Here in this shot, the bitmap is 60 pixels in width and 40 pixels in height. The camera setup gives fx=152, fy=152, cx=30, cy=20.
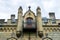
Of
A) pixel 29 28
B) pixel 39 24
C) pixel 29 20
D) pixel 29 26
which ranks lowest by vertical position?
pixel 29 28

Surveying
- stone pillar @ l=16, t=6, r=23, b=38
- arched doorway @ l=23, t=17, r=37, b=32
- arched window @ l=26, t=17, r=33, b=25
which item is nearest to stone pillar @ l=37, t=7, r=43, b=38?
arched doorway @ l=23, t=17, r=37, b=32

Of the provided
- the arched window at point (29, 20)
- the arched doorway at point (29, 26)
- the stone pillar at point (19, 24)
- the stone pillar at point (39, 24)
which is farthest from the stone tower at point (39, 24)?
the stone pillar at point (19, 24)

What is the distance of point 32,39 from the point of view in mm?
17656

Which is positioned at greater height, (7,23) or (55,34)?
(7,23)

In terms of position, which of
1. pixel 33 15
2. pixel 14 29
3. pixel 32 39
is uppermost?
pixel 33 15

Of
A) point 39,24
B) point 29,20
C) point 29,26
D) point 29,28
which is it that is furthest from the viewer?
point 29,20

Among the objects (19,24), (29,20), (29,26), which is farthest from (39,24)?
(19,24)

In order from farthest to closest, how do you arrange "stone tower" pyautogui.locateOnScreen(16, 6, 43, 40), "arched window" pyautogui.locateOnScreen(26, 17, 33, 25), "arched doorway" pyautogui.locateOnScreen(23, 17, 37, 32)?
"arched window" pyautogui.locateOnScreen(26, 17, 33, 25) < "arched doorway" pyautogui.locateOnScreen(23, 17, 37, 32) < "stone tower" pyautogui.locateOnScreen(16, 6, 43, 40)

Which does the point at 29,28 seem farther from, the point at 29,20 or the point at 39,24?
the point at 29,20

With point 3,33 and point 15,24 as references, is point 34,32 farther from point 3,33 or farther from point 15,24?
point 3,33

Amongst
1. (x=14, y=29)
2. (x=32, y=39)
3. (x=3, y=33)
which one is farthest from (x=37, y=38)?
(x=3, y=33)

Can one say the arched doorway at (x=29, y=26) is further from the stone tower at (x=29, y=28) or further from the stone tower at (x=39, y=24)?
the stone tower at (x=39, y=24)

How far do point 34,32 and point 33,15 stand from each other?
2.47 metres

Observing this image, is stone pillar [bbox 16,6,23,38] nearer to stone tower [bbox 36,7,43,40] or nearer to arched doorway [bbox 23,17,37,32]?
arched doorway [bbox 23,17,37,32]
